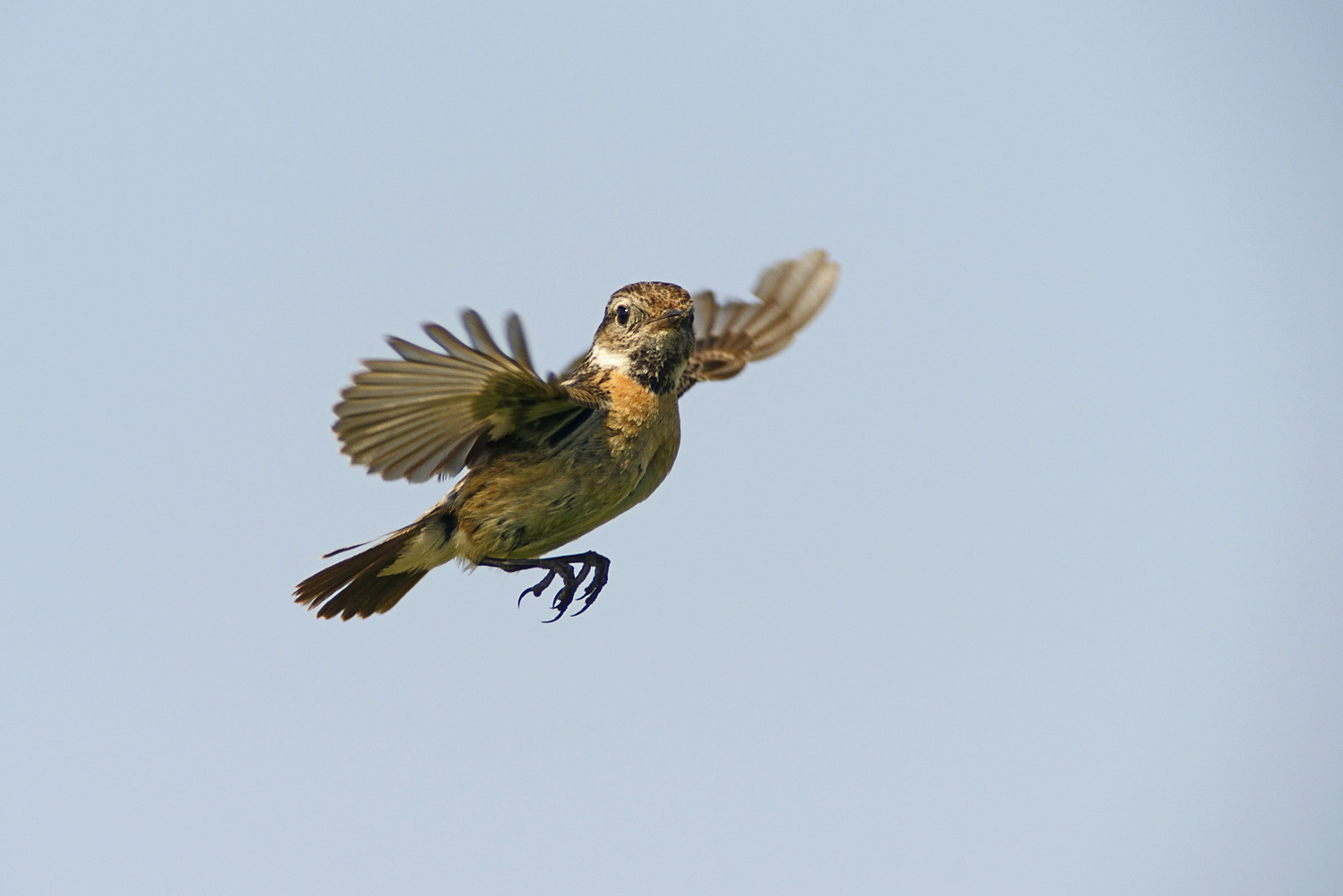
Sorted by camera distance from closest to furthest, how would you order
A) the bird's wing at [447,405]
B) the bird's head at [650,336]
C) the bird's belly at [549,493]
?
the bird's wing at [447,405] → the bird's belly at [549,493] → the bird's head at [650,336]

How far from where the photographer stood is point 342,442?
661 centimetres

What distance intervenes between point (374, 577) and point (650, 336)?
2.35 metres

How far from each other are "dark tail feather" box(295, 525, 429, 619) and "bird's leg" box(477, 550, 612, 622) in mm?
607

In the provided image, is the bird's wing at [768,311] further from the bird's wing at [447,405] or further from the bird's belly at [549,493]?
the bird's wing at [447,405]

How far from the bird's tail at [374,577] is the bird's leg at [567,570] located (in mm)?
404

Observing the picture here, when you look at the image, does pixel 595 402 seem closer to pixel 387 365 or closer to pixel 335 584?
pixel 387 365

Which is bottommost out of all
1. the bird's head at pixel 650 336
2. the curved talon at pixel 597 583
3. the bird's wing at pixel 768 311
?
the curved talon at pixel 597 583

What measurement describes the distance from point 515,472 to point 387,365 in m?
1.20

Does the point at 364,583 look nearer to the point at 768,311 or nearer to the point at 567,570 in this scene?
the point at 567,570

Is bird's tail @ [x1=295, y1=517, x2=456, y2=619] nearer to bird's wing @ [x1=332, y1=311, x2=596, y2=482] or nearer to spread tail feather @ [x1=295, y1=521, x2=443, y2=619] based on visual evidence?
spread tail feather @ [x1=295, y1=521, x2=443, y2=619]

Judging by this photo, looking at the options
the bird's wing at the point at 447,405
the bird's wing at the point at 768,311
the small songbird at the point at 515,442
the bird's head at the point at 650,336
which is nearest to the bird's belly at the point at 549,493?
the small songbird at the point at 515,442

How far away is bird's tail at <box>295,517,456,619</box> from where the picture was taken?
7523 millimetres

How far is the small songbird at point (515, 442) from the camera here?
21.4ft

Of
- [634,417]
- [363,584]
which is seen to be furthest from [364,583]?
[634,417]
